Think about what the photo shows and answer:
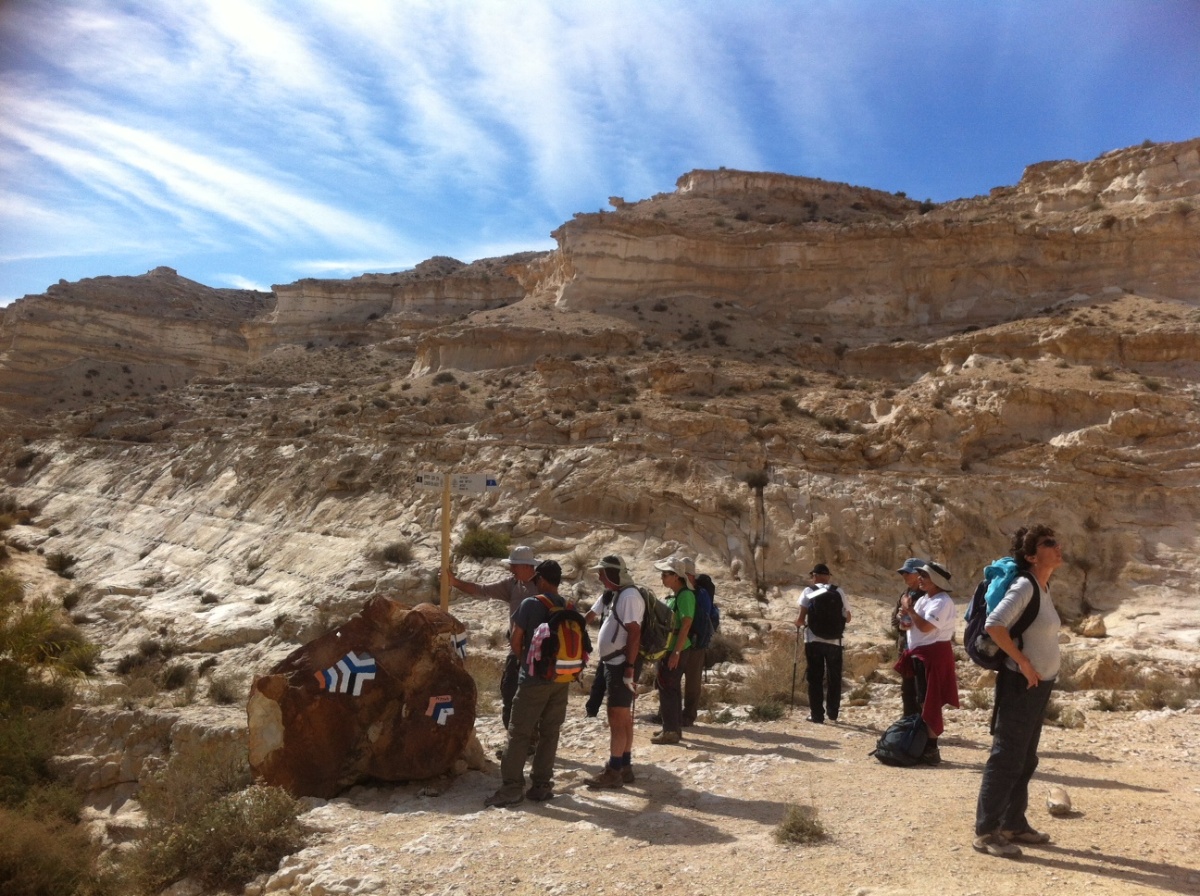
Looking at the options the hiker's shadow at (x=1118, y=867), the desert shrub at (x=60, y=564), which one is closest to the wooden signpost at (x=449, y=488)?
the hiker's shadow at (x=1118, y=867)

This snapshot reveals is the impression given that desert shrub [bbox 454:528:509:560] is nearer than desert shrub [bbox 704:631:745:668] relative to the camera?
No

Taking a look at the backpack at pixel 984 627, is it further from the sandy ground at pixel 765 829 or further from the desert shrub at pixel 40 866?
the desert shrub at pixel 40 866

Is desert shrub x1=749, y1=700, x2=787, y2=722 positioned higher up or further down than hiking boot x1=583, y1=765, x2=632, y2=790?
higher up

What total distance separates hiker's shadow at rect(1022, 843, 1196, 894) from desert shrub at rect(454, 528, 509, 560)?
13405 millimetres

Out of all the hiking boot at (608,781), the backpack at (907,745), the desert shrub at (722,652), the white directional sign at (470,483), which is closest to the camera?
the hiking boot at (608,781)

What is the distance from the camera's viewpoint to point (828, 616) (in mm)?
8094

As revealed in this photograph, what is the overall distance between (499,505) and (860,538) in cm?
812

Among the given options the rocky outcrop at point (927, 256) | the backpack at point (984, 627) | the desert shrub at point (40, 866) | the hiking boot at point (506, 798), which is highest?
the rocky outcrop at point (927, 256)

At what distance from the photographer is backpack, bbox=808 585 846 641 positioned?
8102mm

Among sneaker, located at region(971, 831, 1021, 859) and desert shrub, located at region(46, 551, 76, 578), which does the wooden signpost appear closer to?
sneaker, located at region(971, 831, 1021, 859)

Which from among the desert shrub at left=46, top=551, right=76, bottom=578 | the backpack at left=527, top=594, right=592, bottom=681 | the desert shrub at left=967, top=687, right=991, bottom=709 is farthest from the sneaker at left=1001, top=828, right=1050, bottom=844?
the desert shrub at left=46, top=551, right=76, bottom=578

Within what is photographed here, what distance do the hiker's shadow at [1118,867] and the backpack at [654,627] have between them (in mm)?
2949

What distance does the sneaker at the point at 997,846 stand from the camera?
172 inches

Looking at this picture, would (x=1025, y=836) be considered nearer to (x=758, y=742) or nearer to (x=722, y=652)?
(x=758, y=742)
